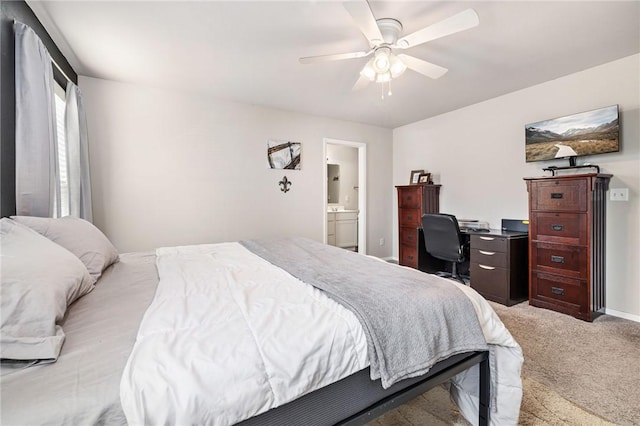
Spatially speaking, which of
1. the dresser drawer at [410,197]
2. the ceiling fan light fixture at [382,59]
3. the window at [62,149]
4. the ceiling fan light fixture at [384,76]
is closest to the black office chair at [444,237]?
the dresser drawer at [410,197]

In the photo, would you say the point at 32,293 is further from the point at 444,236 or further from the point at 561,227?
the point at 561,227

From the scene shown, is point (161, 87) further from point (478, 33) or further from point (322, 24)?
point (478, 33)

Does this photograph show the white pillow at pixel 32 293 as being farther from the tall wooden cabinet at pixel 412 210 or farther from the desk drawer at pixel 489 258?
the tall wooden cabinet at pixel 412 210

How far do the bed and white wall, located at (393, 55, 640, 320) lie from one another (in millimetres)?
2372

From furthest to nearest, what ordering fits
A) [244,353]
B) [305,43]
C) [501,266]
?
[501,266] < [305,43] < [244,353]

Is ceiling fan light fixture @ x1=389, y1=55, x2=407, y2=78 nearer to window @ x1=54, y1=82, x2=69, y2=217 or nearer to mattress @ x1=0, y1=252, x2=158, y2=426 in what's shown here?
mattress @ x1=0, y1=252, x2=158, y2=426

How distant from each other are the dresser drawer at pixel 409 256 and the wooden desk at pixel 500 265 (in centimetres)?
95

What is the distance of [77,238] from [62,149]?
1.55 metres

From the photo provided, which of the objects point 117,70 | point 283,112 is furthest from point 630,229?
point 117,70

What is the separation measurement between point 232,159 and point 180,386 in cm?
320

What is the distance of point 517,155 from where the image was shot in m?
3.34

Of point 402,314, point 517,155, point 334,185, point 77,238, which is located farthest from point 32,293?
point 334,185

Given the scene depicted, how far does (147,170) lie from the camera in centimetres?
314

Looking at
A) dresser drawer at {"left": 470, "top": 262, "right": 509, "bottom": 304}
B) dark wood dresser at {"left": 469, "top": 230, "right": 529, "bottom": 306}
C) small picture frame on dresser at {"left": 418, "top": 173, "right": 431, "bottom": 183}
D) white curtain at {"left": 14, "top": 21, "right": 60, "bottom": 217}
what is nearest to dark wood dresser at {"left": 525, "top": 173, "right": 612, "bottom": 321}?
dark wood dresser at {"left": 469, "top": 230, "right": 529, "bottom": 306}
